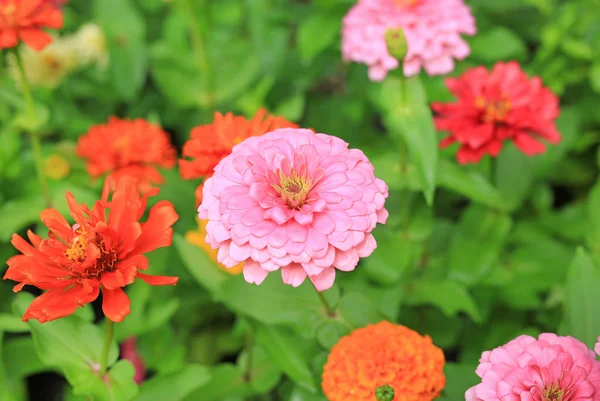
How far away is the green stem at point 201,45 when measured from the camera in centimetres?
124

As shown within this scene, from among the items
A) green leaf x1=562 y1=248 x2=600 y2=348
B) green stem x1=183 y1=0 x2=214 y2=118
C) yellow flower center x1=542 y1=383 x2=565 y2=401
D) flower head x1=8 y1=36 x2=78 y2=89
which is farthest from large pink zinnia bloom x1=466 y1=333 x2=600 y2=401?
flower head x1=8 y1=36 x2=78 y2=89

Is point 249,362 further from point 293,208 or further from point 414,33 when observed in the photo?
point 414,33

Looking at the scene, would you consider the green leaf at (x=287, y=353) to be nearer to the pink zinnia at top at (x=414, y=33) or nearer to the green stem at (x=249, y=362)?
the green stem at (x=249, y=362)

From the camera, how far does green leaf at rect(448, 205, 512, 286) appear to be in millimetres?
1046

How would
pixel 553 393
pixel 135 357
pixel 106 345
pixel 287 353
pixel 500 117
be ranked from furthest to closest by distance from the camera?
pixel 135 357 < pixel 500 117 < pixel 287 353 < pixel 106 345 < pixel 553 393

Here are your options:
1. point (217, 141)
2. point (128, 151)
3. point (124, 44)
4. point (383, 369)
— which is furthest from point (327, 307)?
point (124, 44)

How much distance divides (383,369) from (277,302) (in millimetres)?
203

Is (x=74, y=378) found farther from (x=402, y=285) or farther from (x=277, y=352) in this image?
(x=402, y=285)

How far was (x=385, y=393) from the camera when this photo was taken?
61cm

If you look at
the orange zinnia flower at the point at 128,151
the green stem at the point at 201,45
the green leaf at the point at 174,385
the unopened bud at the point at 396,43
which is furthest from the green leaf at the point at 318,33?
the green leaf at the point at 174,385

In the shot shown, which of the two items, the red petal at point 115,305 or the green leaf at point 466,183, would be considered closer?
the red petal at point 115,305

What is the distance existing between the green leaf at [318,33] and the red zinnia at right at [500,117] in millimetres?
401

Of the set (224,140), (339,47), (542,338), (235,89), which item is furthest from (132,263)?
(339,47)

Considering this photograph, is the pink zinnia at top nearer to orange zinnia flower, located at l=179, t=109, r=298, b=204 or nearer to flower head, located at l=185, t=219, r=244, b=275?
orange zinnia flower, located at l=179, t=109, r=298, b=204
